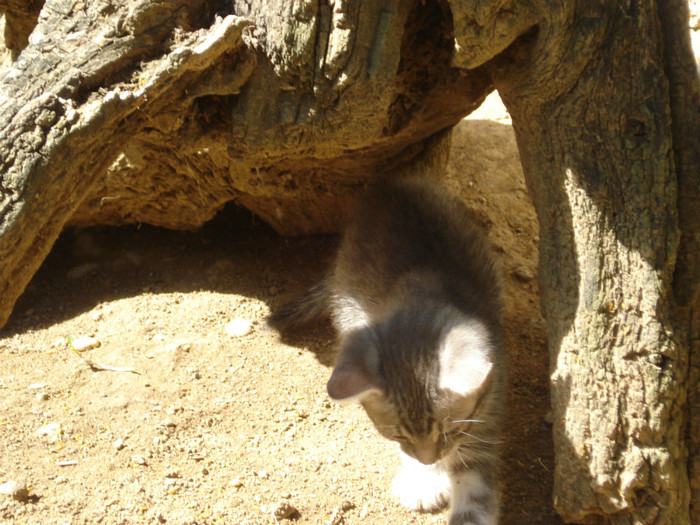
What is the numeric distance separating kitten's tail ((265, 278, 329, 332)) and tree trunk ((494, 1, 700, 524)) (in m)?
1.64

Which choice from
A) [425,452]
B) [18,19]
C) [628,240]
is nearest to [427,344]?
[425,452]

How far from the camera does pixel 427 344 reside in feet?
9.02

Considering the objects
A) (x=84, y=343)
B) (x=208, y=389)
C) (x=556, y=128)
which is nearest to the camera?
(x=556, y=128)

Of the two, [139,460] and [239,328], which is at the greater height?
[239,328]

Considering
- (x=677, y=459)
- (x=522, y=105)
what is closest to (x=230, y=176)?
(x=522, y=105)

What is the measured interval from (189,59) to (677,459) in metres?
2.35

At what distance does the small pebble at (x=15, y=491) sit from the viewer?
2.58 metres

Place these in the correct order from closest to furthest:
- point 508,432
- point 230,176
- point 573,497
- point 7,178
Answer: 1. point 7,178
2. point 573,497
3. point 508,432
4. point 230,176

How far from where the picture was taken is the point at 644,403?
236cm

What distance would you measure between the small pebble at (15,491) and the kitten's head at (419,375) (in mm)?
1270

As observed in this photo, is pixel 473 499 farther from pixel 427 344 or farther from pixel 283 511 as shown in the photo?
pixel 283 511

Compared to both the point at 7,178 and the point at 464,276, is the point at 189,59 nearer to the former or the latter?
the point at 7,178

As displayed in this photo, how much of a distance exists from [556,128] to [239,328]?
6.95 ft

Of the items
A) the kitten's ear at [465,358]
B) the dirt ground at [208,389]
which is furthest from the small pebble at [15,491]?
the kitten's ear at [465,358]
